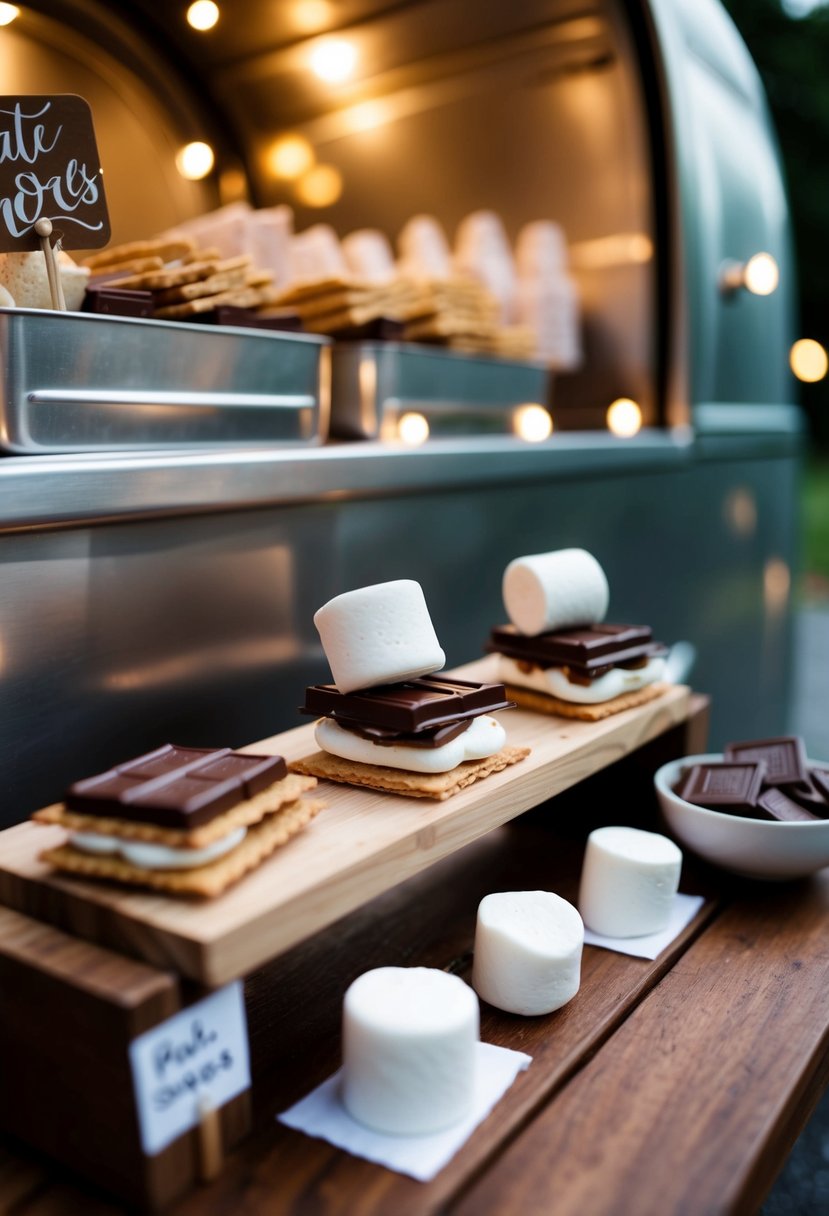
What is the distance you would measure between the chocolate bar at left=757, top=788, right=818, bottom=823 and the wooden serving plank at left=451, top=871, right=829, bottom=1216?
12 cm

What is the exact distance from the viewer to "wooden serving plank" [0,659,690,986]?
2.10 feet

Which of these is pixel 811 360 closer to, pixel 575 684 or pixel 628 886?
pixel 575 684

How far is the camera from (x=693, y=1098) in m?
0.76

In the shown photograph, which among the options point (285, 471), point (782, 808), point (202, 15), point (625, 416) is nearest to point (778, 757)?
point (782, 808)

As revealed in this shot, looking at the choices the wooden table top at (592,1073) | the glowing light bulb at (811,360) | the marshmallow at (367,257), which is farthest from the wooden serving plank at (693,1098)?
the glowing light bulb at (811,360)

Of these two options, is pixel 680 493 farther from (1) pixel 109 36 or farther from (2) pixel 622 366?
(1) pixel 109 36

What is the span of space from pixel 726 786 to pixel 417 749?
425 millimetres

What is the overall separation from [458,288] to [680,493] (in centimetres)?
71

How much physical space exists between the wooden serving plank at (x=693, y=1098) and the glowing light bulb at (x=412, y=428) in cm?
83

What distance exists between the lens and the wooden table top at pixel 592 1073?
2.18ft

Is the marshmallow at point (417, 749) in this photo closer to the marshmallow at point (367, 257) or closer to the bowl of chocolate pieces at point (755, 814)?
the bowl of chocolate pieces at point (755, 814)

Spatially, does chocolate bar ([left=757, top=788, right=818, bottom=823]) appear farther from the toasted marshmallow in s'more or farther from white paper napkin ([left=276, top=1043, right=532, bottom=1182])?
the toasted marshmallow in s'more

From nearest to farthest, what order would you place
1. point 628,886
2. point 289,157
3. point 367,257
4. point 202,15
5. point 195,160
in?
point 628,886 → point 202,15 → point 367,257 → point 195,160 → point 289,157

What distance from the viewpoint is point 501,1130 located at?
0.71 m
